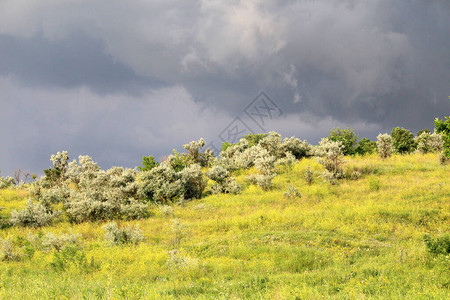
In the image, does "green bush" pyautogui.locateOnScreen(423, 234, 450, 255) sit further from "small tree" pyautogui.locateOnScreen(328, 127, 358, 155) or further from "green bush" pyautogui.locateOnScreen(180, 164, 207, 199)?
"small tree" pyautogui.locateOnScreen(328, 127, 358, 155)

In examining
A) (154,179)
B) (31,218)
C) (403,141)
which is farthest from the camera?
(403,141)

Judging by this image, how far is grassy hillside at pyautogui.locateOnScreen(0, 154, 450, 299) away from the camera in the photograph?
7.94 m

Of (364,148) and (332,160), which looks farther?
(364,148)

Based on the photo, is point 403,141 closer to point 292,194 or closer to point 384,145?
point 384,145

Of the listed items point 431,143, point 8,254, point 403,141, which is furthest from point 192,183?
point 403,141

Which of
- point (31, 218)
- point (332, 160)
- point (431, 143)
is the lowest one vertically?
point (31, 218)

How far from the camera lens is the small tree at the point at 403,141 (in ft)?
137

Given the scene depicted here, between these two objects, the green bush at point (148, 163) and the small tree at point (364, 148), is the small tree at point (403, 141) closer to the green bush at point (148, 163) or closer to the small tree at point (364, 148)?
the small tree at point (364, 148)

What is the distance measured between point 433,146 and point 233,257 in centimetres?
3244

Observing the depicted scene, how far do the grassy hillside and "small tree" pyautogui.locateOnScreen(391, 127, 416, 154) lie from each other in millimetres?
18994

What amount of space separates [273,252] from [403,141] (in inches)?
1472

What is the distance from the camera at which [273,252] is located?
1203 centimetres

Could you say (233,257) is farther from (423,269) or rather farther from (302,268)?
(423,269)

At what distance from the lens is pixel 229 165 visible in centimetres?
3238
